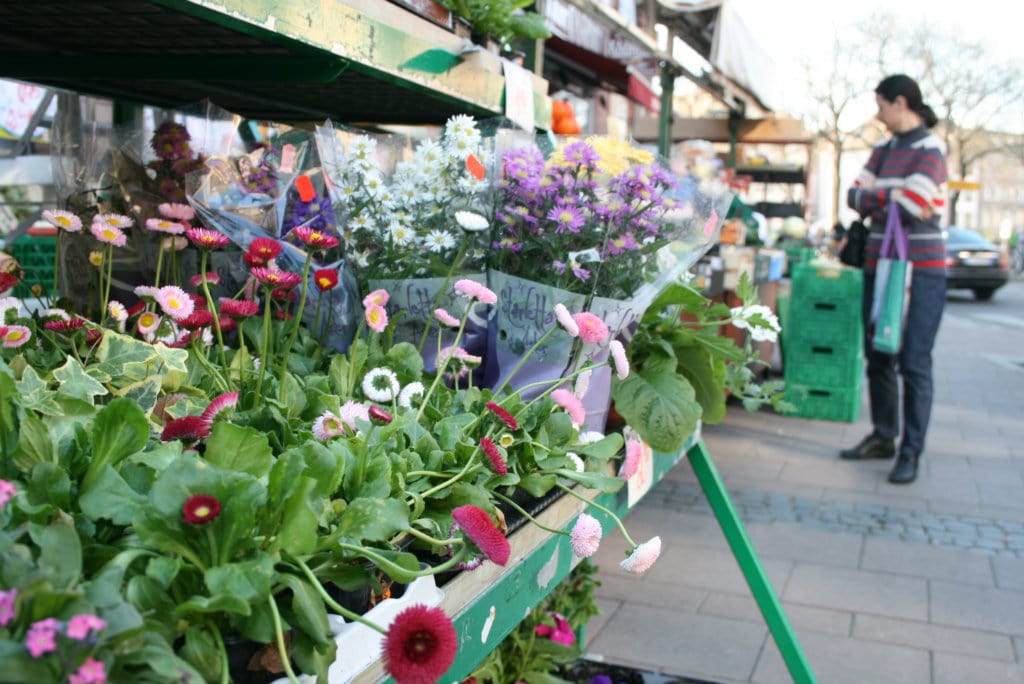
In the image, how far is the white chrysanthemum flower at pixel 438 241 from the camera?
5.64ft

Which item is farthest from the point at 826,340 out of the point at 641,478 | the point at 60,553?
the point at 60,553

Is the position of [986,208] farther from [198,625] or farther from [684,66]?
[198,625]

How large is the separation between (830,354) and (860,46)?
87.2 feet

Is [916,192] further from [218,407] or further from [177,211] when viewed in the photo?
[218,407]

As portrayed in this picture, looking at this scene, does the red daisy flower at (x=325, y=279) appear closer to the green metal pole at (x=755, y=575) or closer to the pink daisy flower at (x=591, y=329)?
the pink daisy flower at (x=591, y=329)

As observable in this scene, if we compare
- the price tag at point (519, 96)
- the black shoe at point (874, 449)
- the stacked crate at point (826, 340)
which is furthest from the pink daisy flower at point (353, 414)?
the stacked crate at point (826, 340)

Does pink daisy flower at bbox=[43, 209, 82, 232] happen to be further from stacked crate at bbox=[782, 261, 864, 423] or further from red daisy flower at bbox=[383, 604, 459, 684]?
stacked crate at bbox=[782, 261, 864, 423]

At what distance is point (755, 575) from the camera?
2332 millimetres

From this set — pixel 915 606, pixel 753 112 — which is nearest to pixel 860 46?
pixel 753 112

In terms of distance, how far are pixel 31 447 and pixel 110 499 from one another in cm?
12

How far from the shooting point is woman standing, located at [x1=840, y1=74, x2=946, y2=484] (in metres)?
4.82

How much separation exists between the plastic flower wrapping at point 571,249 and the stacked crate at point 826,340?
467cm

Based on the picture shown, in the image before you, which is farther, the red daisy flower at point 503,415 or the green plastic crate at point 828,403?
the green plastic crate at point 828,403

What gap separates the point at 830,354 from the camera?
249 inches
